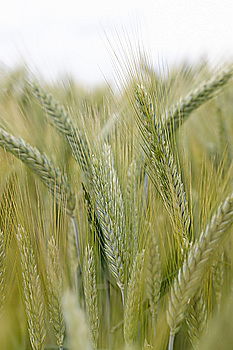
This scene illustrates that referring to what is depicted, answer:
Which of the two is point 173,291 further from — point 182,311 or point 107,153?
point 107,153

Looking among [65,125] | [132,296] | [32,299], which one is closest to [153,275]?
[132,296]

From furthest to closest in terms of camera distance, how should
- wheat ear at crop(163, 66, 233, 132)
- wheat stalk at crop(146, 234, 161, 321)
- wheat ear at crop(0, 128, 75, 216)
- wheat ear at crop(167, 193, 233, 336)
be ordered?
wheat ear at crop(163, 66, 233, 132) < wheat ear at crop(0, 128, 75, 216) < wheat stalk at crop(146, 234, 161, 321) < wheat ear at crop(167, 193, 233, 336)

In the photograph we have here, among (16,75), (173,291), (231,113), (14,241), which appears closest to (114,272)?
(173,291)

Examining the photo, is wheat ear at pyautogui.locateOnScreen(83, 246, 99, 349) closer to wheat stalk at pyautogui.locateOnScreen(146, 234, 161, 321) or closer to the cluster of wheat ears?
the cluster of wheat ears

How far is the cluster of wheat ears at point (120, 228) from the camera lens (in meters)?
0.71

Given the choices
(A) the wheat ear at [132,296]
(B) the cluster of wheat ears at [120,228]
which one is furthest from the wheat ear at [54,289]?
(A) the wheat ear at [132,296]

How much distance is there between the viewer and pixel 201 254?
646 millimetres

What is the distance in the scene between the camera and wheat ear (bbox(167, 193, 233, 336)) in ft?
2.12

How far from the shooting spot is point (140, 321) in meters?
0.83

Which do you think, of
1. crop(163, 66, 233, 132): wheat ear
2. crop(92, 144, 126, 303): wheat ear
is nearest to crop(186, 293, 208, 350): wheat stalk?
crop(92, 144, 126, 303): wheat ear

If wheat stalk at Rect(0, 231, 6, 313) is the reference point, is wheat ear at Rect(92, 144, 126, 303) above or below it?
above

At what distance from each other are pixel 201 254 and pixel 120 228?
14 centimetres

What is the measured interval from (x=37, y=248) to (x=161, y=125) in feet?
0.98

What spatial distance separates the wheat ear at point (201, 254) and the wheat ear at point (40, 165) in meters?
0.30
